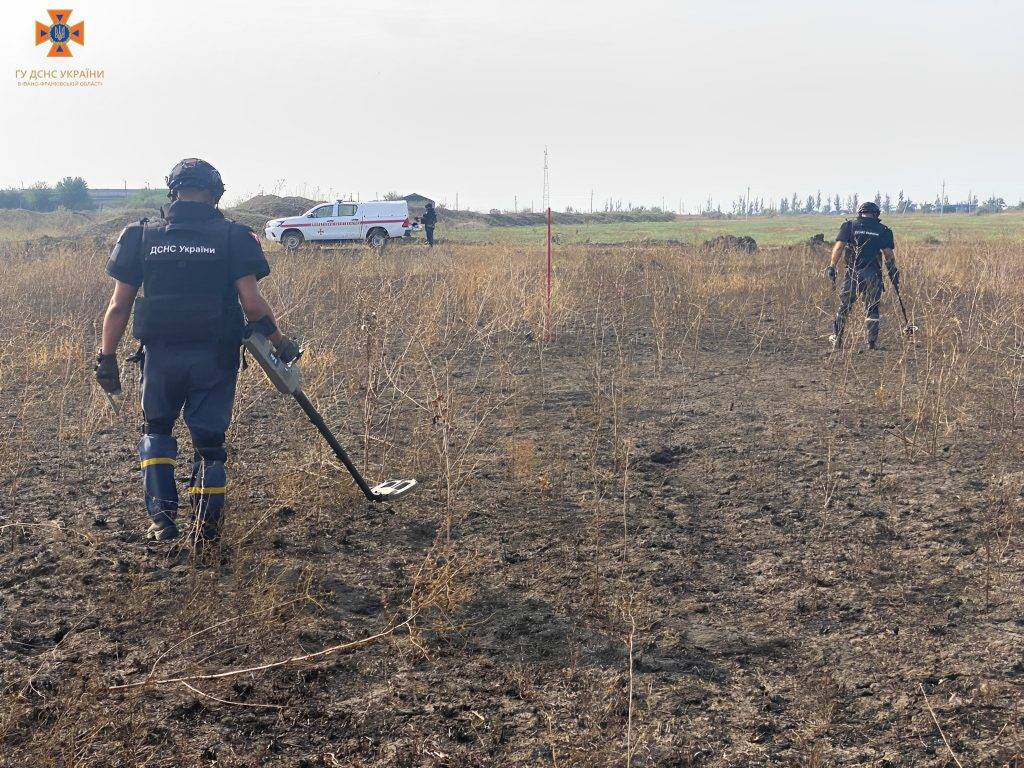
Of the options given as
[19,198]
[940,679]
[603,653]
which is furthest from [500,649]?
[19,198]

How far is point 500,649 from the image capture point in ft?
11.0

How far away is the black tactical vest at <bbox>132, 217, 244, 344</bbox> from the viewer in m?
4.03

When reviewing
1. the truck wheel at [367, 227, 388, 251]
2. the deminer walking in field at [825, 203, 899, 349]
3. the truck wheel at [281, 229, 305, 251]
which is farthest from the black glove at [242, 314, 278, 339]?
the truck wheel at [281, 229, 305, 251]

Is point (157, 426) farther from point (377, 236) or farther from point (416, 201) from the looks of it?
point (416, 201)

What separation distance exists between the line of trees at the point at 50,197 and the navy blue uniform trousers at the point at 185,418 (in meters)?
56.6

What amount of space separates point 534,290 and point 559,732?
9019mm

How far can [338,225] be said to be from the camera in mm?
27250

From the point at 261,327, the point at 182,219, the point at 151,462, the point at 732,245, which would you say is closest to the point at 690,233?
the point at 732,245

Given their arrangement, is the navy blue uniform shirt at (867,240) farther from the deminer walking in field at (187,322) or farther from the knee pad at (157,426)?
the knee pad at (157,426)

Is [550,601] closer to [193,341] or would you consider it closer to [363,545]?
[363,545]

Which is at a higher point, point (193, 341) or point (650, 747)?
point (193, 341)

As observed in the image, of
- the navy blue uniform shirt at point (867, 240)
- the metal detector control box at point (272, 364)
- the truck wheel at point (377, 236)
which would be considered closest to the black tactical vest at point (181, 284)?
the metal detector control box at point (272, 364)

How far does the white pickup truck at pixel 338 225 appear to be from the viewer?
27.0 m

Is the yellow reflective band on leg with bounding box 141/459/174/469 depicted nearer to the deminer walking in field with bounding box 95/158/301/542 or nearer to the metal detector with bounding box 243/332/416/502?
the deminer walking in field with bounding box 95/158/301/542
